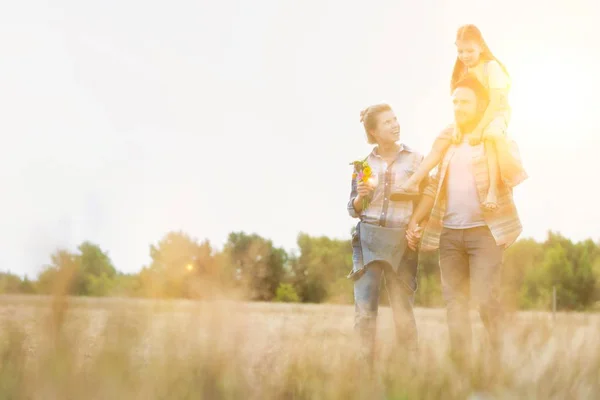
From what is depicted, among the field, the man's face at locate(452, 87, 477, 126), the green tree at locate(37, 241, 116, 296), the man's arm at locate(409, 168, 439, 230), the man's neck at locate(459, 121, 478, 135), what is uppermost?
the man's face at locate(452, 87, 477, 126)

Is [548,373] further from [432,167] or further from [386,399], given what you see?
[432,167]

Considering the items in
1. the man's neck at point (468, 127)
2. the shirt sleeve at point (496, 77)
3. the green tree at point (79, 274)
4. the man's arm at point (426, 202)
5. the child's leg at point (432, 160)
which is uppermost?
the shirt sleeve at point (496, 77)

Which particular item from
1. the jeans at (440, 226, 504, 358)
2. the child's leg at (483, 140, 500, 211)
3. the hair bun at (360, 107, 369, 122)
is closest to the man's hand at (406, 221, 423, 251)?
the jeans at (440, 226, 504, 358)

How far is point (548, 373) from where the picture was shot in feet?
7.79

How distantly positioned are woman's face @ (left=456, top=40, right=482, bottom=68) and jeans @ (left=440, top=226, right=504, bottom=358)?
3.41ft

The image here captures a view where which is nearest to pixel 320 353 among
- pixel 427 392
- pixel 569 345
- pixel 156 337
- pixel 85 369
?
pixel 427 392

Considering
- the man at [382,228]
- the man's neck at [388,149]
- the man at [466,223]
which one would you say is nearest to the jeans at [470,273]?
the man at [466,223]

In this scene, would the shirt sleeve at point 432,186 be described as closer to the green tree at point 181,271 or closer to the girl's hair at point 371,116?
the girl's hair at point 371,116

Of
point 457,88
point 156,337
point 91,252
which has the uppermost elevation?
point 457,88

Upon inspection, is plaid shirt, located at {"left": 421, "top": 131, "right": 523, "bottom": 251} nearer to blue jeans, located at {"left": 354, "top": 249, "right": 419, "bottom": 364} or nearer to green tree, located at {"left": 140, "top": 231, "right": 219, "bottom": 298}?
blue jeans, located at {"left": 354, "top": 249, "right": 419, "bottom": 364}

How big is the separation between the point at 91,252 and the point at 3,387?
0.43 meters

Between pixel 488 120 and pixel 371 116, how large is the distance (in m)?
0.80

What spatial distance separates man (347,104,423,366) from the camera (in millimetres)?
4723

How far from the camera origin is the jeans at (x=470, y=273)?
4.40 m
